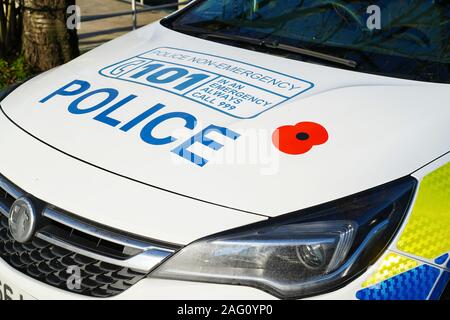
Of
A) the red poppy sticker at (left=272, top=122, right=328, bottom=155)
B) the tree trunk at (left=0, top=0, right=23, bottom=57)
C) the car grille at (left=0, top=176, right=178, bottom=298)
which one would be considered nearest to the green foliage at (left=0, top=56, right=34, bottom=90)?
the tree trunk at (left=0, top=0, right=23, bottom=57)

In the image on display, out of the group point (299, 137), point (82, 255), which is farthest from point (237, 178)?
point (82, 255)

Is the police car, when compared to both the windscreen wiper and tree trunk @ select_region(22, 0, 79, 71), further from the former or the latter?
tree trunk @ select_region(22, 0, 79, 71)

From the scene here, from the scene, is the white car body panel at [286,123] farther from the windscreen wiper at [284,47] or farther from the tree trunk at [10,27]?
the tree trunk at [10,27]

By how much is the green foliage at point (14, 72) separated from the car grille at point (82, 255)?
294cm

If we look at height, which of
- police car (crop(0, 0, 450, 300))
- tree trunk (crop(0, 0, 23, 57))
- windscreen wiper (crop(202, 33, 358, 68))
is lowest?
tree trunk (crop(0, 0, 23, 57))

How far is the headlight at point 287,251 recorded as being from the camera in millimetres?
1889

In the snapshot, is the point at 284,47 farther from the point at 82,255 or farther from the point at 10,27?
the point at 10,27

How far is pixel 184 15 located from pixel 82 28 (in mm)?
4852

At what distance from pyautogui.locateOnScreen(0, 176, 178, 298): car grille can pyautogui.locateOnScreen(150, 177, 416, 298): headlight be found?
8cm

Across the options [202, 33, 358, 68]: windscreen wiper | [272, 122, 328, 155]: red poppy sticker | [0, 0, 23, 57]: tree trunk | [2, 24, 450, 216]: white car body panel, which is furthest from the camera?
[0, 0, 23, 57]: tree trunk

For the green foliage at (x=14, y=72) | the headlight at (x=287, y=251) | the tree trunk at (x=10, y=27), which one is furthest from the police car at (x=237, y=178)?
the tree trunk at (x=10, y=27)

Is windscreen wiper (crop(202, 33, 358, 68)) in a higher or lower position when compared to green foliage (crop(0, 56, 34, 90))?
higher

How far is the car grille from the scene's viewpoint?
6.36 feet
